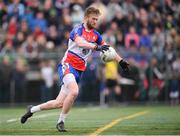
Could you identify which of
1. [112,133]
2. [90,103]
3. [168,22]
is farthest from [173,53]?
[112,133]

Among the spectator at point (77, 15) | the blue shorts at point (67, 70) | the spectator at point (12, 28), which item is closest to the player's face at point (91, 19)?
the blue shorts at point (67, 70)

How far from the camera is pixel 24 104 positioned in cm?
2397

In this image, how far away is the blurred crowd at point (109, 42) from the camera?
24.0 meters

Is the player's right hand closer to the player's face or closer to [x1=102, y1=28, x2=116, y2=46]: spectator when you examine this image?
the player's face

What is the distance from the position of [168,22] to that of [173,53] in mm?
1375

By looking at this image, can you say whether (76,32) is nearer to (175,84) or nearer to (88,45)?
(88,45)

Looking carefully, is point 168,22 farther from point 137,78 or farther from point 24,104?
point 24,104

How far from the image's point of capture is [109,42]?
2422 cm

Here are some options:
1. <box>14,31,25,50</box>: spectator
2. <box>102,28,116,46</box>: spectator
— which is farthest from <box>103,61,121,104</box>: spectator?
<box>14,31,25,50</box>: spectator

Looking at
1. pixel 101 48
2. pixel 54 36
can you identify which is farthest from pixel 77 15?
pixel 101 48

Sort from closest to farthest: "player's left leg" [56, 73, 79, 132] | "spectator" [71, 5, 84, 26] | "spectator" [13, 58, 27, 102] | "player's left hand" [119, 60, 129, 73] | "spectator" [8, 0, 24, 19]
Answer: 1. "player's left leg" [56, 73, 79, 132]
2. "player's left hand" [119, 60, 129, 73]
3. "spectator" [13, 58, 27, 102]
4. "spectator" [71, 5, 84, 26]
5. "spectator" [8, 0, 24, 19]

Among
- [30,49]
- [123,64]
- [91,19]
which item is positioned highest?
[30,49]

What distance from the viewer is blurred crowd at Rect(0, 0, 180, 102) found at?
78.6ft

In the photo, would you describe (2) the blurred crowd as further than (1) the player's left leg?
Yes
